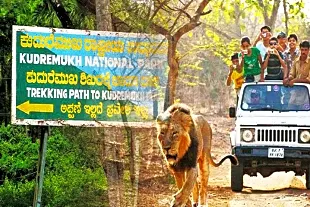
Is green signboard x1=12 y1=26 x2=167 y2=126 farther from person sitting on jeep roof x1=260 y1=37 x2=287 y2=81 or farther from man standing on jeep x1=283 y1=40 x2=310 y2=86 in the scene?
man standing on jeep x1=283 y1=40 x2=310 y2=86

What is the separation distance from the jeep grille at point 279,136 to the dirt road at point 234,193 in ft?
1.43

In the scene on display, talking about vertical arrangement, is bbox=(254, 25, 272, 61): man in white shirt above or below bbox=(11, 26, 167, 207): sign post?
above

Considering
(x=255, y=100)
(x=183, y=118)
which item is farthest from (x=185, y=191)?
(x=255, y=100)

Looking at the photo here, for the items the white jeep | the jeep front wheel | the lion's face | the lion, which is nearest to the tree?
the white jeep

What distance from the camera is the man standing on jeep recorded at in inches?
260

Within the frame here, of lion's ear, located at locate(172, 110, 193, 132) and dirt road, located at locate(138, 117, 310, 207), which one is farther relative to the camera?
dirt road, located at locate(138, 117, 310, 207)

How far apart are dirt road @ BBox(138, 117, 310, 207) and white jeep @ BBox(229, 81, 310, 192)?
110 mm

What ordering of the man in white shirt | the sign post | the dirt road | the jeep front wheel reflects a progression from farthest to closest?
the man in white shirt, the dirt road, the jeep front wheel, the sign post

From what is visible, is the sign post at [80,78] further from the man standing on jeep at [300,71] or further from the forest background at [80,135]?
the man standing on jeep at [300,71]

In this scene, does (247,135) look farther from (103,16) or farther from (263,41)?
(103,16)

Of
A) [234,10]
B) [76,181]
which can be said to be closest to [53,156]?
[76,181]

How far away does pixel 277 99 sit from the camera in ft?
21.7

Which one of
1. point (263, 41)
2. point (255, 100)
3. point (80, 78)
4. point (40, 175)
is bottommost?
point (40, 175)

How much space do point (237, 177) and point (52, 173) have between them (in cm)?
184
